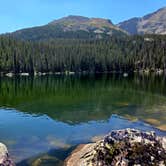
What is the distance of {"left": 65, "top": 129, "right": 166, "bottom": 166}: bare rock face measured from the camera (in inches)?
842

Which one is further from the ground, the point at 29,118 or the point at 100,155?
the point at 100,155

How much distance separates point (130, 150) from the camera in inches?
866

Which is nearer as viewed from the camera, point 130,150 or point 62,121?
point 130,150

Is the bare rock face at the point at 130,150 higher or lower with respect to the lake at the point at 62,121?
higher

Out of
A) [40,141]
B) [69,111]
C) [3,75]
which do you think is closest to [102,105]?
[69,111]

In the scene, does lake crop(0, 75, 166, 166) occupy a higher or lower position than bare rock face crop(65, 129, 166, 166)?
lower

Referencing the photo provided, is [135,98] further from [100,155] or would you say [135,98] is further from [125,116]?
[100,155]

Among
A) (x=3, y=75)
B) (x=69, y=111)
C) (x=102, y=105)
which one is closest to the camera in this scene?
(x=69, y=111)

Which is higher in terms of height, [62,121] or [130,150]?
[130,150]

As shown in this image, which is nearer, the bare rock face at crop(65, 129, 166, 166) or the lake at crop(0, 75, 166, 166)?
the bare rock face at crop(65, 129, 166, 166)

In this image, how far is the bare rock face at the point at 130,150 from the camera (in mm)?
21391

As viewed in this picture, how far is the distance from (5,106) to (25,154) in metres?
44.0

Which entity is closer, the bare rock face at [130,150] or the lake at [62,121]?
the bare rock face at [130,150]

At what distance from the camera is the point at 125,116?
Answer: 65.2 meters
